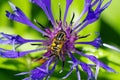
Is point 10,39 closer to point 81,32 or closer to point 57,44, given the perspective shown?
point 57,44

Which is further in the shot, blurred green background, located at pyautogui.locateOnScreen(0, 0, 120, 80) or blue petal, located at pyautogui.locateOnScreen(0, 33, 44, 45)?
blurred green background, located at pyautogui.locateOnScreen(0, 0, 120, 80)

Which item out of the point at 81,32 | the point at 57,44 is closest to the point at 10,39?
the point at 57,44

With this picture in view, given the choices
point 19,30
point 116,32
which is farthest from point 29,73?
point 116,32

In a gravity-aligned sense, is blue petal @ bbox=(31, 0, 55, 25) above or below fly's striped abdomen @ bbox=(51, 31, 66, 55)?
above

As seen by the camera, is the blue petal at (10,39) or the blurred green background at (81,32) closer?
the blue petal at (10,39)

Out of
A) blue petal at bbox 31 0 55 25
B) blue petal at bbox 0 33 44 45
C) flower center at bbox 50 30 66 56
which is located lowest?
flower center at bbox 50 30 66 56

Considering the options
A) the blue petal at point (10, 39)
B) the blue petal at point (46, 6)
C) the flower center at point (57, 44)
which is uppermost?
the blue petal at point (46, 6)

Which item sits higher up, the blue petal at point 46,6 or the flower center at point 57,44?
the blue petal at point 46,6

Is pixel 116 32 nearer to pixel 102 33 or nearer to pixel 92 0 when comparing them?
pixel 102 33
